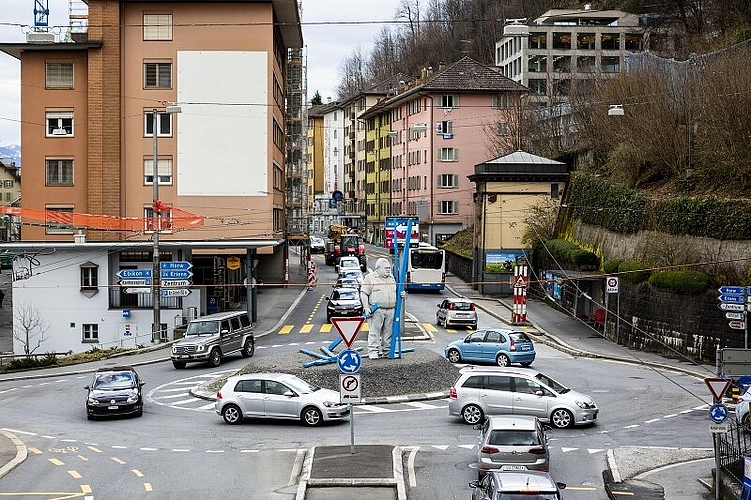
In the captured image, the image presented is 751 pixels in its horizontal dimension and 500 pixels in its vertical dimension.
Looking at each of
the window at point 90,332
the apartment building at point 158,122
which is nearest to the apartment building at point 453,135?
the apartment building at point 158,122

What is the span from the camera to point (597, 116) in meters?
60.4

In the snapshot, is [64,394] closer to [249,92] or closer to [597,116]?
[249,92]

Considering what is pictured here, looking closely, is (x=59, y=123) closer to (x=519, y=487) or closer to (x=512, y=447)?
(x=512, y=447)

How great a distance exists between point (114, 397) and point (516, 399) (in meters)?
12.0

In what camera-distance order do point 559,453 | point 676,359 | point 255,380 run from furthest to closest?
1. point 676,359
2. point 255,380
3. point 559,453

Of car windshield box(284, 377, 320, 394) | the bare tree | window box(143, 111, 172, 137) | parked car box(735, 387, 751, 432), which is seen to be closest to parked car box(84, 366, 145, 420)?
car windshield box(284, 377, 320, 394)

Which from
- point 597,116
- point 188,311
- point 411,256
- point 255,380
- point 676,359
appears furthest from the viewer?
point 411,256

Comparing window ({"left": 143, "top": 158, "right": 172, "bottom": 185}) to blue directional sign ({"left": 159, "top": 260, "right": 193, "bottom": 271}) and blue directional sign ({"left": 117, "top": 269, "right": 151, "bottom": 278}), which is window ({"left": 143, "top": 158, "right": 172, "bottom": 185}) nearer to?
blue directional sign ({"left": 117, "top": 269, "right": 151, "bottom": 278})

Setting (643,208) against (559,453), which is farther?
(643,208)

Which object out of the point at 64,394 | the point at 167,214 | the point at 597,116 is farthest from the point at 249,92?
the point at 64,394

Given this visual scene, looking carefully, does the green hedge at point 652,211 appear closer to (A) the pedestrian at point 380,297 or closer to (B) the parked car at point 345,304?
(B) the parked car at point 345,304

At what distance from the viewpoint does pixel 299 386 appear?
27.7 m

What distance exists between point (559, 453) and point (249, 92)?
1701 inches

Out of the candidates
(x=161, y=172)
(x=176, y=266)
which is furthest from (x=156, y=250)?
(x=161, y=172)
